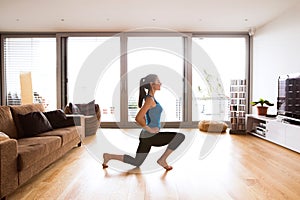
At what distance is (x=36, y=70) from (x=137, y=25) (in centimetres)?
286

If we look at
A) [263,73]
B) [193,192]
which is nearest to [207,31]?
[263,73]

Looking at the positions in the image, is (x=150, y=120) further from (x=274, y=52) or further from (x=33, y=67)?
(x=33, y=67)

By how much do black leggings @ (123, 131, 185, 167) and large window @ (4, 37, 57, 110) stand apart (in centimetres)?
430

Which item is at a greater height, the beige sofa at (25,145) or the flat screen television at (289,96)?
the flat screen television at (289,96)

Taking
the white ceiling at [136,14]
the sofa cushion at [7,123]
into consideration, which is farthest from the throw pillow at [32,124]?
the white ceiling at [136,14]

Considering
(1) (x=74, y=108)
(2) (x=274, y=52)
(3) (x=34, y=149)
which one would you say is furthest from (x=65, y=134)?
(2) (x=274, y=52)

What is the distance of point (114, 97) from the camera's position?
248 inches

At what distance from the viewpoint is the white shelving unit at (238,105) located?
5688mm

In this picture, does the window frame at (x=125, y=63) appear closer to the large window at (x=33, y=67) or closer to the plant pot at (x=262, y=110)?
the large window at (x=33, y=67)

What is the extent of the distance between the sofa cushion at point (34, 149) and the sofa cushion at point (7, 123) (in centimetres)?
30

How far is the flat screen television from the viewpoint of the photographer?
4.07 m

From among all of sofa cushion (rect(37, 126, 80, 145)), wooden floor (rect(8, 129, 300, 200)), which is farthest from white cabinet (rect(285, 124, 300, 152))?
sofa cushion (rect(37, 126, 80, 145))

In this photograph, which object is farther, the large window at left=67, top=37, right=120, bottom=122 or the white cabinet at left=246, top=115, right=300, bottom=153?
the large window at left=67, top=37, right=120, bottom=122

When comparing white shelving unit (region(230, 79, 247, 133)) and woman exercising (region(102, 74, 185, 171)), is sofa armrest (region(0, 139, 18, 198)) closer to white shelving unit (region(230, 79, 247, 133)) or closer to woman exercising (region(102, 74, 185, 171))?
woman exercising (region(102, 74, 185, 171))
